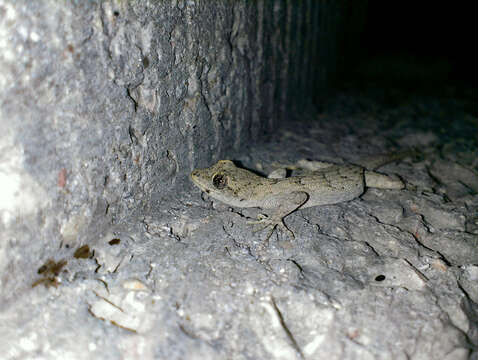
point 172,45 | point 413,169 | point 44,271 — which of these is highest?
point 172,45

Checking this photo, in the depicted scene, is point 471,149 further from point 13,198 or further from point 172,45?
point 13,198

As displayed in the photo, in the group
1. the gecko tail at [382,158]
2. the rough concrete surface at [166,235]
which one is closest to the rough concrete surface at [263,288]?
the rough concrete surface at [166,235]

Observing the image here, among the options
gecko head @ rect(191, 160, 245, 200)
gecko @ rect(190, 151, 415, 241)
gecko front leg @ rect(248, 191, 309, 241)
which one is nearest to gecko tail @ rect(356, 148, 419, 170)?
gecko @ rect(190, 151, 415, 241)

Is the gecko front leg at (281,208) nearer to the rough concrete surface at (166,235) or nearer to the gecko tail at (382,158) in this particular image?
the rough concrete surface at (166,235)

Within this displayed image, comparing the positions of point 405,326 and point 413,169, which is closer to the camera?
point 405,326

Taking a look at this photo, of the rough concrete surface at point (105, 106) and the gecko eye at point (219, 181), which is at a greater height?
the rough concrete surface at point (105, 106)

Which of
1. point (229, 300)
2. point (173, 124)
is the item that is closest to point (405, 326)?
point (229, 300)
